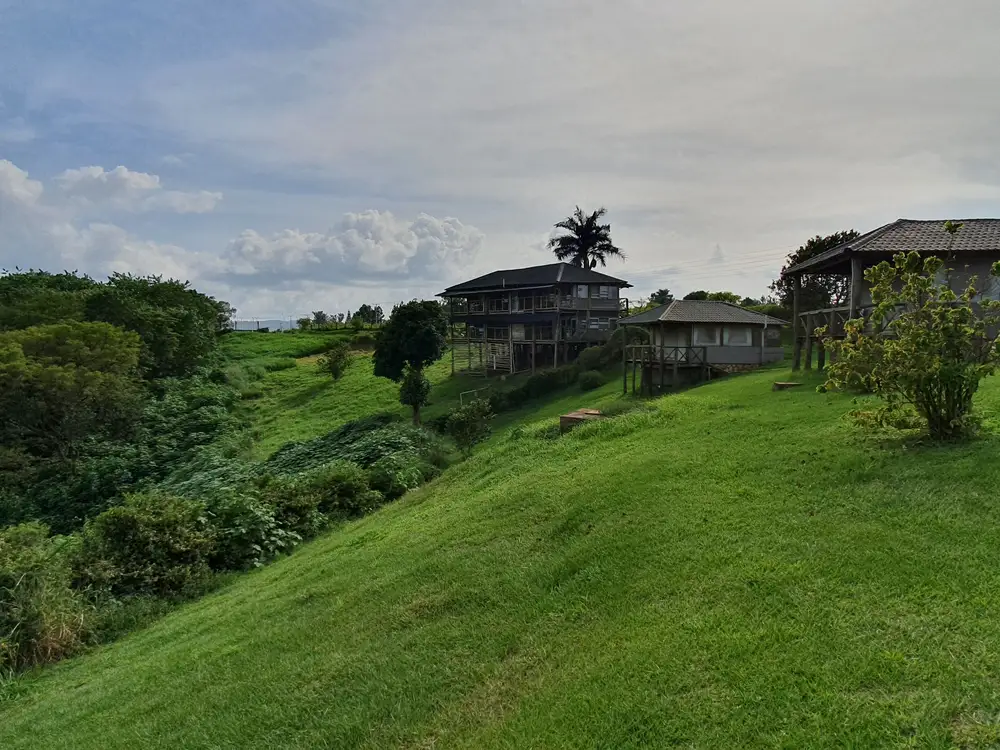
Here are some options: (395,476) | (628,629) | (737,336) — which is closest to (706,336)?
(737,336)

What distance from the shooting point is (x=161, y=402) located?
34.6 metres

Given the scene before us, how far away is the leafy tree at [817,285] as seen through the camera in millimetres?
26312

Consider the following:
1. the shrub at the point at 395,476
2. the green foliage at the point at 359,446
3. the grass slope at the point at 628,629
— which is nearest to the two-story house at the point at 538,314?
the green foliage at the point at 359,446

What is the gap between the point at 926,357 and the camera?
336 inches

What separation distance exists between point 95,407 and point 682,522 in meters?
28.6

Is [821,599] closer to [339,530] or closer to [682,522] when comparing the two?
[682,522]

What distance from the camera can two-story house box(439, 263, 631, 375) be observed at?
126ft

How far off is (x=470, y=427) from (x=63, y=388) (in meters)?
17.8

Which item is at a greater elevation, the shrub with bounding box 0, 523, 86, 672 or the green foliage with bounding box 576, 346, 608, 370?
the green foliage with bounding box 576, 346, 608, 370

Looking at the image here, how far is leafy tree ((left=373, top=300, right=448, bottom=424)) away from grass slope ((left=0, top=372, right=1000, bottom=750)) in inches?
766

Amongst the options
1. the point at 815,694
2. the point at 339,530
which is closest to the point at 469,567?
the point at 815,694

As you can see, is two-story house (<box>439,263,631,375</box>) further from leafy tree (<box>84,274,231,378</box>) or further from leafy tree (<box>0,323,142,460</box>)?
leafy tree (<box>0,323,142,460</box>)

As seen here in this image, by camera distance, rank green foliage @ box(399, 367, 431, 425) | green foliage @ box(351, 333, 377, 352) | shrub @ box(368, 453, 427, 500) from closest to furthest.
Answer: shrub @ box(368, 453, 427, 500) < green foliage @ box(399, 367, 431, 425) < green foliage @ box(351, 333, 377, 352)

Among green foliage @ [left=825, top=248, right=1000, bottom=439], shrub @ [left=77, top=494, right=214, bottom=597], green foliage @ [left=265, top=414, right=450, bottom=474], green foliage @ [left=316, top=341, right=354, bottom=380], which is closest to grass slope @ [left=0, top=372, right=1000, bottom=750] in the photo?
green foliage @ [left=825, top=248, right=1000, bottom=439]
